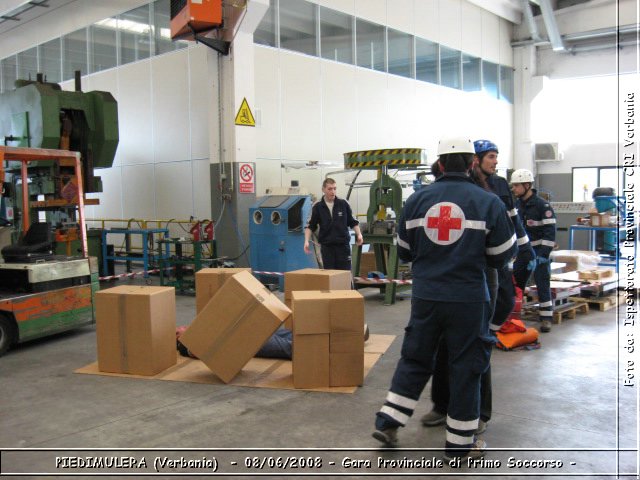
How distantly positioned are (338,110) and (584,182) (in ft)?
35.0

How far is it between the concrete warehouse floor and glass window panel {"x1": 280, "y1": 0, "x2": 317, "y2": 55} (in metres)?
7.60

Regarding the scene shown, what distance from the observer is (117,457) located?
3.57m

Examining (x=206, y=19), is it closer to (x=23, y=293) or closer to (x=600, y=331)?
(x=23, y=293)

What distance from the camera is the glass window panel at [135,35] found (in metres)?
11.9

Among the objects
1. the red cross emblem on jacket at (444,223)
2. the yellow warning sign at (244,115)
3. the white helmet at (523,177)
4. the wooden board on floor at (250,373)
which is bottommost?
the wooden board on floor at (250,373)

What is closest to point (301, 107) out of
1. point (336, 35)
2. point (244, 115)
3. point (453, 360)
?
point (336, 35)

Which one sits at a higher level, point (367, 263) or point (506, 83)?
point (506, 83)

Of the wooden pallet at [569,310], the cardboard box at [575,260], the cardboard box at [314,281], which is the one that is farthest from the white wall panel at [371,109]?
the cardboard box at [314,281]

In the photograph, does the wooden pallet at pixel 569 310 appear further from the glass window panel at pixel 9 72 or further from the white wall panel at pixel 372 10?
the glass window panel at pixel 9 72

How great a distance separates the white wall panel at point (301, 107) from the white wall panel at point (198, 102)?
144cm

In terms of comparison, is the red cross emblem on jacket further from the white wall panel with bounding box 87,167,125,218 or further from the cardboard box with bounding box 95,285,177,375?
the white wall panel with bounding box 87,167,125,218

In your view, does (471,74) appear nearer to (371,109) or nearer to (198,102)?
(371,109)

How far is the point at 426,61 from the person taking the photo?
15.0 metres

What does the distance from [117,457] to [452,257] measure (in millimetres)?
2326
